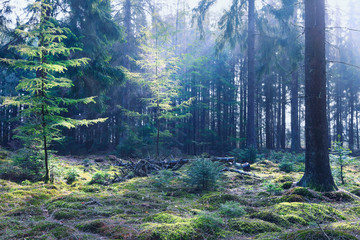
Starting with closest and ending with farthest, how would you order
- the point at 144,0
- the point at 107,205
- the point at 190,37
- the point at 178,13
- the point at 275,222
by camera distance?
1. the point at 275,222
2. the point at 107,205
3. the point at 144,0
4. the point at 178,13
5. the point at 190,37

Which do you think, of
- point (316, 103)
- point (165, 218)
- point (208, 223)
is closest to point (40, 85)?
point (165, 218)

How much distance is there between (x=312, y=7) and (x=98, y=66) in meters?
9.17

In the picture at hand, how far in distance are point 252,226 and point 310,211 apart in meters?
1.16

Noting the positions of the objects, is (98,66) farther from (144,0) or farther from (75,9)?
(144,0)

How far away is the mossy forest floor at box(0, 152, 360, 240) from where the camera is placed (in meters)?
2.91

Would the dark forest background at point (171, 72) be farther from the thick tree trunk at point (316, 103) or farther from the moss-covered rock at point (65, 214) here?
the moss-covered rock at point (65, 214)

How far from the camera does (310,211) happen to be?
12.1ft

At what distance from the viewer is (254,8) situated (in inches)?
571

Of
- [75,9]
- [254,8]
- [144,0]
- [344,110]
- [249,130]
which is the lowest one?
[249,130]

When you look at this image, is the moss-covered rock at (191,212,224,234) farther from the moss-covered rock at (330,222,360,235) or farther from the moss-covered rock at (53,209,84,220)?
the moss-covered rock at (53,209,84,220)

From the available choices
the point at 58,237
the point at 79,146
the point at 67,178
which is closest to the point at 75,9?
the point at 67,178

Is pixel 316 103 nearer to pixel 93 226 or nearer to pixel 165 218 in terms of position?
pixel 165 218

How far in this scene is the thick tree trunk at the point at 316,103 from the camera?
18.1ft

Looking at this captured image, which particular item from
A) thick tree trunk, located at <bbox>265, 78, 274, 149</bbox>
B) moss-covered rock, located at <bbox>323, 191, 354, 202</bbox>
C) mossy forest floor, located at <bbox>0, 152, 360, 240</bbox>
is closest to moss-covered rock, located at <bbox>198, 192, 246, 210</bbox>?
mossy forest floor, located at <bbox>0, 152, 360, 240</bbox>
